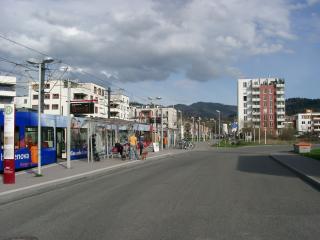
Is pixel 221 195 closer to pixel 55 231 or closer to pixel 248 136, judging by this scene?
pixel 55 231

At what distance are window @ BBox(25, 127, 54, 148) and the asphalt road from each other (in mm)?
10059

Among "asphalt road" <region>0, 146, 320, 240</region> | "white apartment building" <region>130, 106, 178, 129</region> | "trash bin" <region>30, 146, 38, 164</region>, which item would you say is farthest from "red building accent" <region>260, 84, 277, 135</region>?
"asphalt road" <region>0, 146, 320, 240</region>

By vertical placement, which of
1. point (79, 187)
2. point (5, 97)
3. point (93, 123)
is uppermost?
point (5, 97)

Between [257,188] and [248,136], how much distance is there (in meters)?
91.1

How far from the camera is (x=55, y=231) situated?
8.25 meters

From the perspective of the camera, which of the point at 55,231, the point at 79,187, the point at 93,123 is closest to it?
the point at 55,231

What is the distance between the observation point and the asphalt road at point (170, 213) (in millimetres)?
7939

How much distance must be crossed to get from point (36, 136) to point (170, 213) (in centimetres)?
1766

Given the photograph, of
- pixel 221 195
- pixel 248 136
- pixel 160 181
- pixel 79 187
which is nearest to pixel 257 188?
pixel 221 195

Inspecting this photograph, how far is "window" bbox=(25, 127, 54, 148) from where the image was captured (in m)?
25.1

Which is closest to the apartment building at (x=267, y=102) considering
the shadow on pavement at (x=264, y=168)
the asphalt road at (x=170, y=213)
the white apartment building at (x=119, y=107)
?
the white apartment building at (x=119, y=107)

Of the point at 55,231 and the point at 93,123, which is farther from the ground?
the point at 93,123

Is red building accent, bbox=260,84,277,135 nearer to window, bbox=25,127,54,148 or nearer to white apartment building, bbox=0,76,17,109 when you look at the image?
white apartment building, bbox=0,76,17,109

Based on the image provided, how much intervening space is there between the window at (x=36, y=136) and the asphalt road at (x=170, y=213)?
10.1 meters
